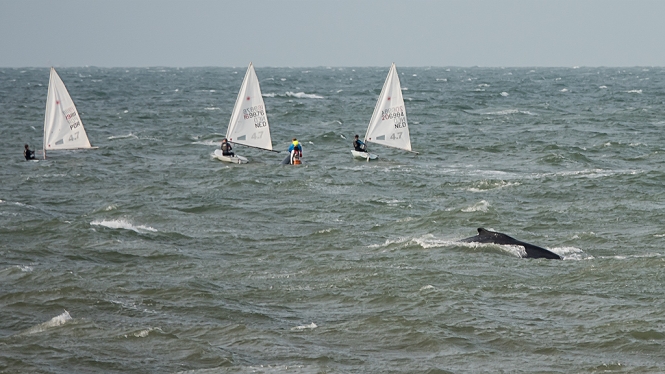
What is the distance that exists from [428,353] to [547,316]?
11.7 feet

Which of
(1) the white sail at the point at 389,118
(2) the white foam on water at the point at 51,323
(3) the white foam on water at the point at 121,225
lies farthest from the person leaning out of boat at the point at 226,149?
(2) the white foam on water at the point at 51,323

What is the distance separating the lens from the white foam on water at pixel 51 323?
2041cm

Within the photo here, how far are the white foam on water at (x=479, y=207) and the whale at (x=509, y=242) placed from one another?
6.04 metres

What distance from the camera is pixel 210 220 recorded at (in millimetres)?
33938

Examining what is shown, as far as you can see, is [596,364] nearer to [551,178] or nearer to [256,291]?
[256,291]

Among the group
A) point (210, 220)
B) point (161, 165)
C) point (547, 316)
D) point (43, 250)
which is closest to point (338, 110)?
point (161, 165)

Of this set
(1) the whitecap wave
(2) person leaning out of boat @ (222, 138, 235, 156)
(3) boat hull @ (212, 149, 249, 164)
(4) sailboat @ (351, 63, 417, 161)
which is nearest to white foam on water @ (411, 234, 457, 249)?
(3) boat hull @ (212, 149, 249, 164)

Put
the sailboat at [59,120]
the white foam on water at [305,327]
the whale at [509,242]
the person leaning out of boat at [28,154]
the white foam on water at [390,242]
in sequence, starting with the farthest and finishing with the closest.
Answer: the sailboat at [59,120] → the person leaning out of boat at [28,154] → the white foam on water at [390,242] → the whale at [509,242] → the white foam on water at [305,327]

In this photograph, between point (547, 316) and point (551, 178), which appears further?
point (551, 178)

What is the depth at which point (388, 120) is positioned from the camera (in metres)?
50.6

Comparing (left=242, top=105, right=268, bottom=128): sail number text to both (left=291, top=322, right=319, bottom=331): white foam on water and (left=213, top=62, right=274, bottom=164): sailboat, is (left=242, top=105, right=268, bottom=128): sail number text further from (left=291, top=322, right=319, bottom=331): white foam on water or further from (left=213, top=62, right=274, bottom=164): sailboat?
(left=291, top=322, right=319, bottom=331): white foam on water

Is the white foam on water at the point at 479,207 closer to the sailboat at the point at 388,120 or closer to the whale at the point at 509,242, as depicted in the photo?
the whale at the point at 509,242

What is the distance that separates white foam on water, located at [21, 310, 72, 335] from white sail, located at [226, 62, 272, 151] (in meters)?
29.1

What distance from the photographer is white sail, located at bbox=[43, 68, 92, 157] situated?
5059cm
